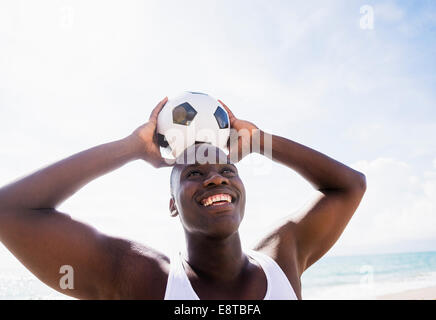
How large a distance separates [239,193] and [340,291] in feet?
55.7

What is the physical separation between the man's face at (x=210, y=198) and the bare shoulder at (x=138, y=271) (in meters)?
0.35

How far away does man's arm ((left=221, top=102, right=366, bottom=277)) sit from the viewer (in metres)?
3.08

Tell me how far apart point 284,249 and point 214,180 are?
2.74ft

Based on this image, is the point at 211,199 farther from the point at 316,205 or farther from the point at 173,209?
the point at 316,205

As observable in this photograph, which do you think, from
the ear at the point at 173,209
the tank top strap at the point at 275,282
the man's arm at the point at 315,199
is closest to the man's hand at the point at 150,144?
the ear at the point at 173,209

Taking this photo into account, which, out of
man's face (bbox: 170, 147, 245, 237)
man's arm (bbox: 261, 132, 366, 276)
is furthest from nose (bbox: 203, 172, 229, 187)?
man's arm (bbox: 261, 132, 366, 276)

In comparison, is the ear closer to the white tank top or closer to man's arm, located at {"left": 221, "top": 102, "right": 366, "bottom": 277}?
the white tank top

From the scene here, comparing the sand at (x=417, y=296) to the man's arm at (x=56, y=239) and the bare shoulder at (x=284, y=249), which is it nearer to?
the bare shoulder at (x=284, y=249)

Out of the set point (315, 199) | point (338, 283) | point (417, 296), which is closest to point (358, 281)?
point (338, 283)

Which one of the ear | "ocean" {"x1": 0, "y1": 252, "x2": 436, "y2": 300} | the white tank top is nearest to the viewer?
the white tank top

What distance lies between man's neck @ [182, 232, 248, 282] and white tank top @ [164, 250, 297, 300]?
0.42 ft
